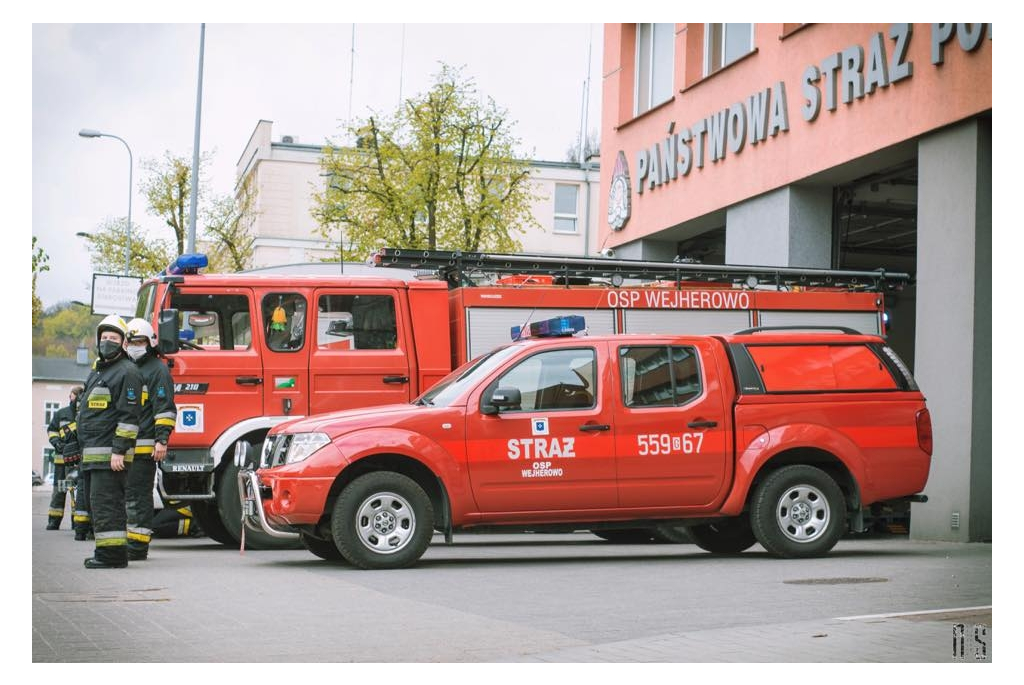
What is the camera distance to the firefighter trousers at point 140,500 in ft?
38.6

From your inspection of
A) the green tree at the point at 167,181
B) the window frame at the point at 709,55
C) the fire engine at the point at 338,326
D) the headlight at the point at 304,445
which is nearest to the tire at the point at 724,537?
the fire engine at the point at 338,326

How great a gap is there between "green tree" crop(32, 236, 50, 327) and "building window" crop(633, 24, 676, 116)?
30.2 feet

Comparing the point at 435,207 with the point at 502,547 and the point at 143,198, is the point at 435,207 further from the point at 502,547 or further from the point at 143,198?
the point at 143,198

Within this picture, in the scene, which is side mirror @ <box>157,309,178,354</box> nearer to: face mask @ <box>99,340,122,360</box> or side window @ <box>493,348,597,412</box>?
face mask @ <box>99,340,122,360</box>

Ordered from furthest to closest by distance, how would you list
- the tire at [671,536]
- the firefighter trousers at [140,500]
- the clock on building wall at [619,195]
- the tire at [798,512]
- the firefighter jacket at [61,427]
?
1. the clock on building wall at [619,195]
2. the firefighter jacket at [61,427]
3. the tire at [671,536]
4. the firefighter trousers at [140,500]
5. the tire at [798,512]

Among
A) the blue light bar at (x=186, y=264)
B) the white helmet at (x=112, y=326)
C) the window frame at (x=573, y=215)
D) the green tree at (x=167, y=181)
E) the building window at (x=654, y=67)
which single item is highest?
the building window at (x=654, y=67)

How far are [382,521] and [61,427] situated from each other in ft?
22.1

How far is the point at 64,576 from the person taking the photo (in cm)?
1060

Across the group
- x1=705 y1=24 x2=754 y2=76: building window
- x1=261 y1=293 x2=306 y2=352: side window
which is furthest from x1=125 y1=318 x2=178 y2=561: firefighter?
x1=705 y1=24 x2=754 y2=76: building window

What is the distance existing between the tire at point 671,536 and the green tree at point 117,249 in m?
5.60

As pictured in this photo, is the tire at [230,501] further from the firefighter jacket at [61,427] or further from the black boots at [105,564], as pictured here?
the firefighter jacket at [61,427]

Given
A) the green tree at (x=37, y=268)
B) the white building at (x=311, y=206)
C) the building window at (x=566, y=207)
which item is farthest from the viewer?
the building window at (x=566, y=207)
